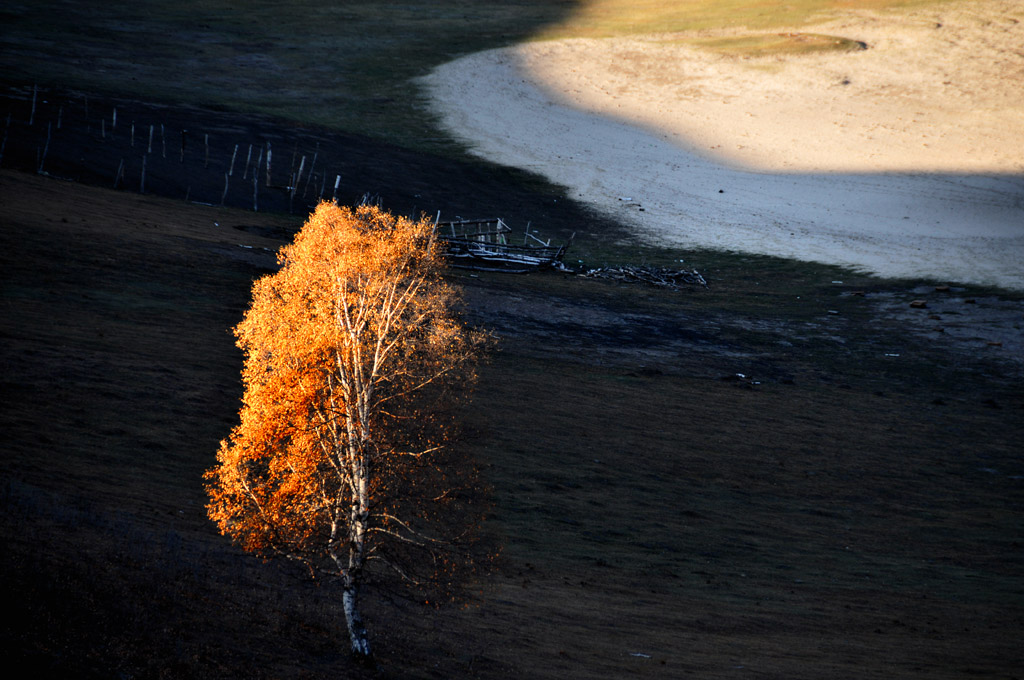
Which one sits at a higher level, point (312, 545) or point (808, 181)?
point (808, 181)

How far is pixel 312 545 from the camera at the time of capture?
17.0m

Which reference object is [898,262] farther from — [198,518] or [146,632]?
[146,632]

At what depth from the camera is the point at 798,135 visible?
64.4 m

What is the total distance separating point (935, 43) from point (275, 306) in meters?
76.9

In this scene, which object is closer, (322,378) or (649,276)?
(322,378)

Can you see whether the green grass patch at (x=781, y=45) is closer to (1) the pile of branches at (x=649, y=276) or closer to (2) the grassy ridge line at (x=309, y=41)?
(2) the grassy ridge line at (x=309, y=41)

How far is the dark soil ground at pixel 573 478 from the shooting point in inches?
543

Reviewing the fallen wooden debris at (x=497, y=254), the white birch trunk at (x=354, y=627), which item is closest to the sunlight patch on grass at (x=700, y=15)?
the fallen wooden debris at (x=497, y=254)

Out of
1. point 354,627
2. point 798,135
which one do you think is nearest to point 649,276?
point 354,627

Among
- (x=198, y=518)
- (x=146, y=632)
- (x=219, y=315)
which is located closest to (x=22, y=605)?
(x=146, y=632)

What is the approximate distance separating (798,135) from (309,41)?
4376 centimetres

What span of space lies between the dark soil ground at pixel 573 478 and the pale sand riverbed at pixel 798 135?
12.7 metres

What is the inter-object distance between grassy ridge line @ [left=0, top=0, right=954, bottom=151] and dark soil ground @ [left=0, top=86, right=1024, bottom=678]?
77.9 ft

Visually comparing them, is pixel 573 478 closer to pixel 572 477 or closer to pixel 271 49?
pixel 572 477
